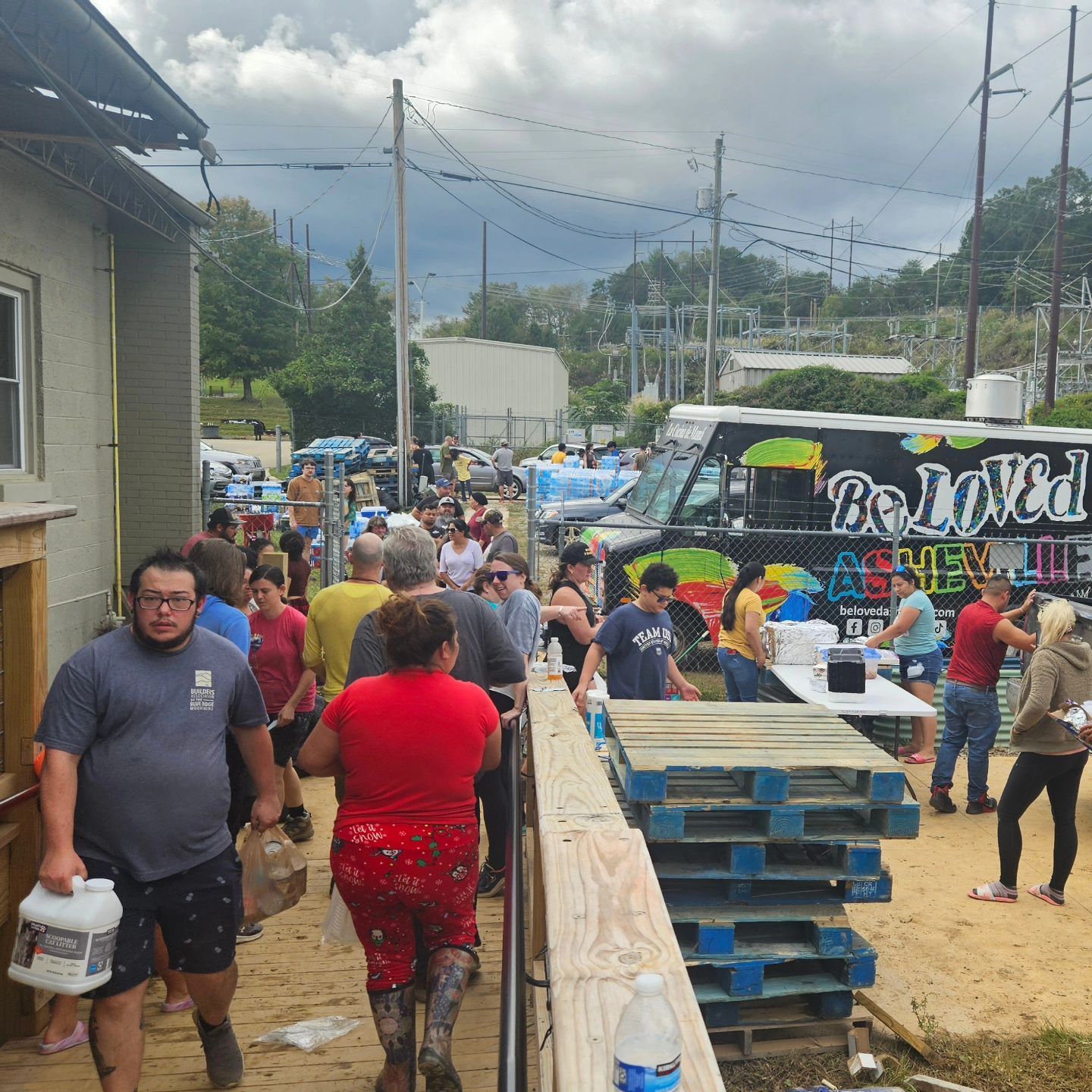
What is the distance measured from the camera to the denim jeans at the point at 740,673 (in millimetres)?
8797

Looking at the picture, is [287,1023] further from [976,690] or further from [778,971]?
[976,690]

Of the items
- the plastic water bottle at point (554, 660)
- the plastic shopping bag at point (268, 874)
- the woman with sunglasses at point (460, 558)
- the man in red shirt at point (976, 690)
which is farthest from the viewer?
the woman with sunglasses at point (460, 558)

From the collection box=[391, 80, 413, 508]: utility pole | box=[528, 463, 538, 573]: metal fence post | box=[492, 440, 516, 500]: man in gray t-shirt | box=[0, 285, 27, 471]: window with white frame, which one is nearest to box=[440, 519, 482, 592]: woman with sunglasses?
box=[528, 463, 538, 573]: metal fence post

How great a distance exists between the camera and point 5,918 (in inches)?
152

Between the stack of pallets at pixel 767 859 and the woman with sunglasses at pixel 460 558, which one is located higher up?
the woman with sunglasses at pixel 460 558

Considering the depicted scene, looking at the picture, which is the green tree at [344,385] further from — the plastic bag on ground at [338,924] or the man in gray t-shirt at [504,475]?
the plastic bag on ground at [338,924]

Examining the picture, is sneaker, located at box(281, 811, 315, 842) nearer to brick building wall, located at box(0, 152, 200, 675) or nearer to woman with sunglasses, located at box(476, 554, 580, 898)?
woman with sunglasses, located at box(476, 554, 580, 898)

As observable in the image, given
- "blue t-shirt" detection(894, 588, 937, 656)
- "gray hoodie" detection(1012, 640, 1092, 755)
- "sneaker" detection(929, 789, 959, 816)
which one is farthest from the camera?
"blue t-shirt" detection(894, 588, 937, 656)

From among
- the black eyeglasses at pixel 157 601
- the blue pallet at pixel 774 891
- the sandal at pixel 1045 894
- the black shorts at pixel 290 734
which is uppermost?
the black eyeglasses at pixel 157 601

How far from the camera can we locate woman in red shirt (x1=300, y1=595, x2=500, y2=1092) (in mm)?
3365

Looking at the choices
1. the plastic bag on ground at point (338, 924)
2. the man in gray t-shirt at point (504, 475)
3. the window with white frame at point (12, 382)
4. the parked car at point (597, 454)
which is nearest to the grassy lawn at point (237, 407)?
the parked car at point (597, 454)

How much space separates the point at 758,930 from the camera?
4.71 m

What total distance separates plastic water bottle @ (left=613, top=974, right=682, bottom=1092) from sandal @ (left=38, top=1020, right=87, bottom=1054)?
3092 millimetres

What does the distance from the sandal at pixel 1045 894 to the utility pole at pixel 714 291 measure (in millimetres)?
26108
